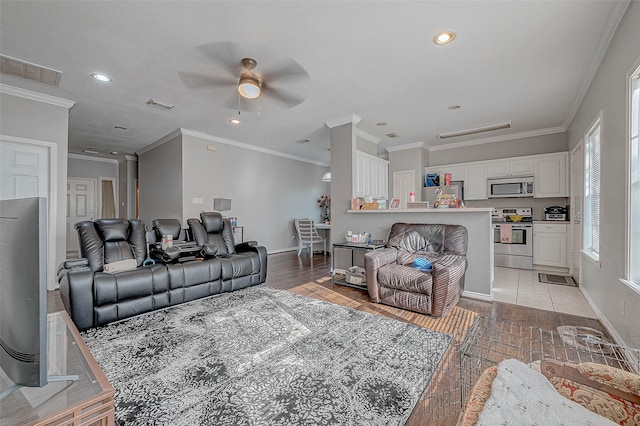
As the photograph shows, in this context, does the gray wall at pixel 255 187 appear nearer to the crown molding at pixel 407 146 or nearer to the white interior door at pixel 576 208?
the crown molding at pixel 407 146

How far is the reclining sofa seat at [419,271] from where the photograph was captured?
9.02 ft

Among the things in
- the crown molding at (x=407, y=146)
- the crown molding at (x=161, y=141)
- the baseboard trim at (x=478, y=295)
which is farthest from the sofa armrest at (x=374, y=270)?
the crown molding at (x=161, y=141)

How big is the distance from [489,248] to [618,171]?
4.73 ft

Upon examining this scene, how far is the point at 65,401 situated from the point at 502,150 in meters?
7.08

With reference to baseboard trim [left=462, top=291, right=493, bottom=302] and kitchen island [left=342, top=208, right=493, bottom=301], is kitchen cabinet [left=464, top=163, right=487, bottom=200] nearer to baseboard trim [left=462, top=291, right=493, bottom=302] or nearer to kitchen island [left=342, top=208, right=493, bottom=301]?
kitchen island [left=342, top=208, right=493, bottom=301]

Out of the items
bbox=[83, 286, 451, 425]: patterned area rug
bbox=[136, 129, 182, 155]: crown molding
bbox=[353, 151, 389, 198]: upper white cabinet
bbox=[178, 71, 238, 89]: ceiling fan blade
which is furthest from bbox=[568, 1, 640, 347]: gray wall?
bbox=[136, 129, 182, 155]: crown molding

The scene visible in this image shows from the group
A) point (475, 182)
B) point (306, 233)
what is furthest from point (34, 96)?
point (475, 182)

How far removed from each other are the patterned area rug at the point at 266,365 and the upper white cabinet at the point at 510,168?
15.3ft

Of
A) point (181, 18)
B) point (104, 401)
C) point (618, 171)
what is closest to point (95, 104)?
point (181, 18)

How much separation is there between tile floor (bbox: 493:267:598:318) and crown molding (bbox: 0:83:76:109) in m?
6.74

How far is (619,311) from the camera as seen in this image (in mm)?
2221

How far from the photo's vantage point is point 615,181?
230 cm

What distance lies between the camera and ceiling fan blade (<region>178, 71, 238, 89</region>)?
105 inches

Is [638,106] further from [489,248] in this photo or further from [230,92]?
[230,92]
